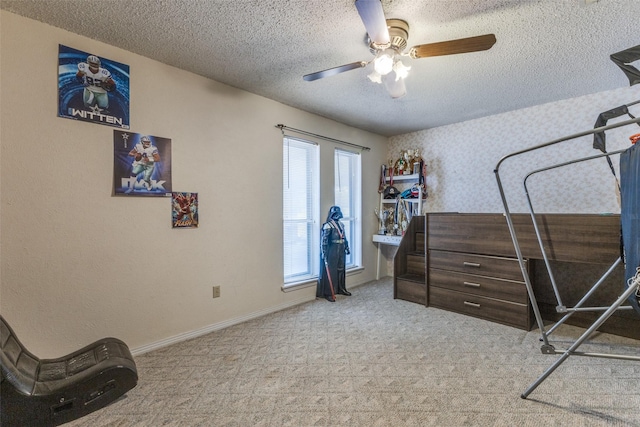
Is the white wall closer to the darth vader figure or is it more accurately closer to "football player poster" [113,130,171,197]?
"football player poster" [113,130,171,197]

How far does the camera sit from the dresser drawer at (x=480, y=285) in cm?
284

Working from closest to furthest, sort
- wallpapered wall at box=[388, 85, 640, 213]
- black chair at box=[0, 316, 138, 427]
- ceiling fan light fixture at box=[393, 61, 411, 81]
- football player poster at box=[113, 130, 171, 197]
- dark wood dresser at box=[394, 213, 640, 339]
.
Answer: black chair at box=[0, 316, 138, 427] → ceiling fan light fixture at box=[393, 61, 411, 81] → football player poster at box=[113, 130, 171, 197] → dark wood dresser at box=[394, 213, 640, 339] → wallpapered wall at box=[388, 85, 640, 213]

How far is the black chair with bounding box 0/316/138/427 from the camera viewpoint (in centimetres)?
138

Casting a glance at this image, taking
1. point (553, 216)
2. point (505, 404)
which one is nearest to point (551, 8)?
point (553, 216)

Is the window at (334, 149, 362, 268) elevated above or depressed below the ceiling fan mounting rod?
below

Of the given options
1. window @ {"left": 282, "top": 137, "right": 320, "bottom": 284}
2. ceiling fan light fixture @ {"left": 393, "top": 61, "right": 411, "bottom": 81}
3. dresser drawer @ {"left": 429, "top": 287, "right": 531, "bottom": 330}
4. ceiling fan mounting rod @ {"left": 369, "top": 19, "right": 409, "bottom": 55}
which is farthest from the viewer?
window @ {"left": 282, "top": 137, "right": 320, "bottom": 284}

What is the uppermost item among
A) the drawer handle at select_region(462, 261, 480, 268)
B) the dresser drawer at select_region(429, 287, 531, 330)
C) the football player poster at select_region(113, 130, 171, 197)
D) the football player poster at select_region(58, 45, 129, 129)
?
the football player poster at select_region(58, 45, 129, 129)

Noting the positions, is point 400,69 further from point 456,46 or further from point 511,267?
point 511,267

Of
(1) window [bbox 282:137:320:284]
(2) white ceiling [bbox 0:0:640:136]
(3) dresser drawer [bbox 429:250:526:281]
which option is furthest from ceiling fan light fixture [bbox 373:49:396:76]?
(3) dresser drawer [bbox 429:250:526:281]

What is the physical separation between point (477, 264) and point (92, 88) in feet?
12.4

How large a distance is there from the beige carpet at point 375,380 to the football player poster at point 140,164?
1.33 metres

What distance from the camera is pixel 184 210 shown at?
102 inches

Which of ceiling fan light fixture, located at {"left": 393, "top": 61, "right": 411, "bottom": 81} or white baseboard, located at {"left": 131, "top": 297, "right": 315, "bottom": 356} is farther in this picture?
white baseboard, located at {"left": 131, "top": 297, "right": 315, "bottom": 356}

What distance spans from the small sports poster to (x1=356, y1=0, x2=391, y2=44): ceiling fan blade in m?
1.96
